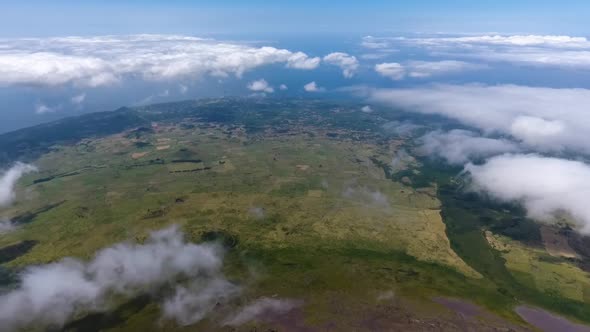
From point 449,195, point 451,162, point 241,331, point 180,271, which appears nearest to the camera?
point 241,331

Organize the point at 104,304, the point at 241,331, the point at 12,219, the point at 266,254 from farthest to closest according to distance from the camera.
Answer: the point at 12,219, the point at 266,254, the point at 104,304, the point at 241,331

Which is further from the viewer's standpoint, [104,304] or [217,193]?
[217,193]

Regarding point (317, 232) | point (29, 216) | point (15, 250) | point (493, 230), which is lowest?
point (29, 216)

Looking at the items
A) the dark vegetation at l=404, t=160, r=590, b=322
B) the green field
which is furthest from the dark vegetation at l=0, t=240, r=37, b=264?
the dark vegetation at l=404, t=160, r=590, b=322

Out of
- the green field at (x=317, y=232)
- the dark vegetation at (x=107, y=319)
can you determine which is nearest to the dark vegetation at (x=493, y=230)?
the green field at (x=317, y=232)

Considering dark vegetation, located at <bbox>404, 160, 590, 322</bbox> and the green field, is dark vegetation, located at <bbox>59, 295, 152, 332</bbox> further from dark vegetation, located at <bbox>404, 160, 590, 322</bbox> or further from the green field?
dark vegetation, located at <bbox>404, 160, 590, 322</bbox>

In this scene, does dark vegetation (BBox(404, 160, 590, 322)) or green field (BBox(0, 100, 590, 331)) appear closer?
green field (BBox(0, 100, 590, 331))

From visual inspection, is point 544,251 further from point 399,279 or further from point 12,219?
point 12,219

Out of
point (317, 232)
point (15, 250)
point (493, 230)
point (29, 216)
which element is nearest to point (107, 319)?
point (15, 250)

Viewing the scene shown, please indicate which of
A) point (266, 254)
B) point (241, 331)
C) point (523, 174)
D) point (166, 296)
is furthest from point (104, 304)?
point (523, 174)

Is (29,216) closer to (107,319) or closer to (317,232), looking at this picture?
(107,319)
